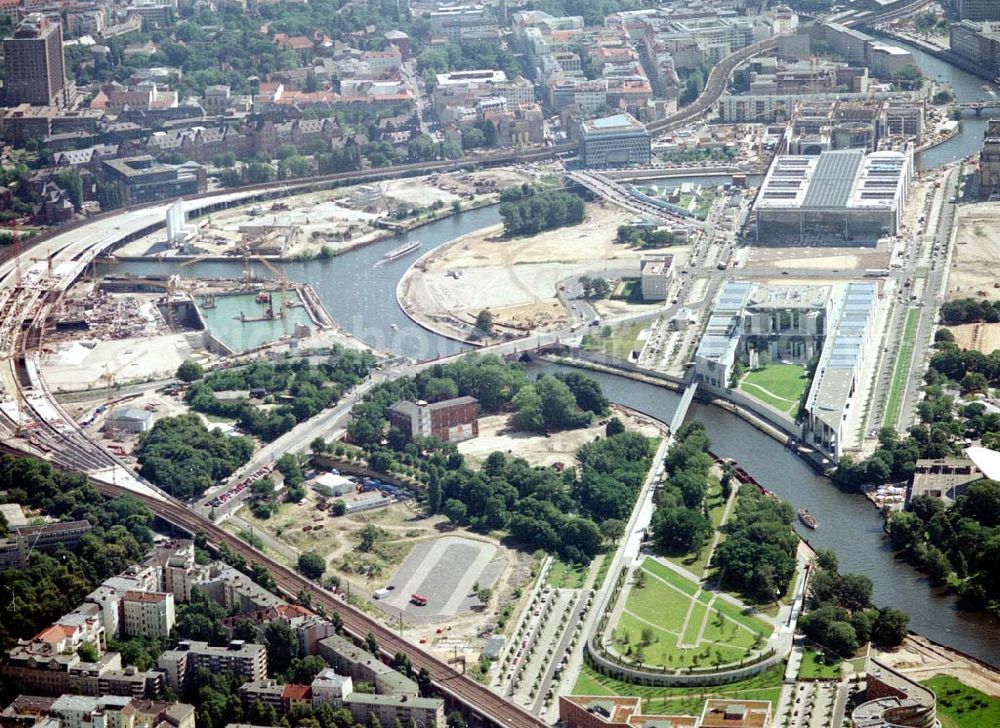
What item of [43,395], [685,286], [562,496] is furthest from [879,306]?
[43,395]

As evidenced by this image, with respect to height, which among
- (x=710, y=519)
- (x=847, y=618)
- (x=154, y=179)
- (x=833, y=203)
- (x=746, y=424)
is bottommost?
(x=154, y=179)

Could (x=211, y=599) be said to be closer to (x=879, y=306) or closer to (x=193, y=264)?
(x=879, y=306)

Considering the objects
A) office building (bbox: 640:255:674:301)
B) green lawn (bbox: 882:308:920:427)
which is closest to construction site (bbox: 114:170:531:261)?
office building (bbox: 640:255:674:301)

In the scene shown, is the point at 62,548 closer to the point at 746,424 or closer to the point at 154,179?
the point at 746,424

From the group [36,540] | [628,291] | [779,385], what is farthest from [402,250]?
[36,540]

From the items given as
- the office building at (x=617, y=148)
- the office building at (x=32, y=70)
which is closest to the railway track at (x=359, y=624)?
the office building at (x=617, y=148)

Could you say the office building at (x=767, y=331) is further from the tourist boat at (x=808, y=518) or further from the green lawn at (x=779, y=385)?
the tourist boat at (x=808, y=518)
